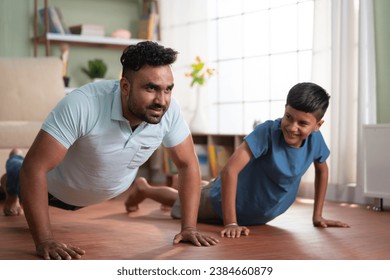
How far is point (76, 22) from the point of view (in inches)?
245

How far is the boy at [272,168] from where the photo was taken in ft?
9.12

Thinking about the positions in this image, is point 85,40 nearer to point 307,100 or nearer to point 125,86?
point 307,100

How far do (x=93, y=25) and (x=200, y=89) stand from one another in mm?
1157

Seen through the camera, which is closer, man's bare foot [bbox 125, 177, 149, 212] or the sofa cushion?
man's bare foot [bbox 125, 177, 149, 212]

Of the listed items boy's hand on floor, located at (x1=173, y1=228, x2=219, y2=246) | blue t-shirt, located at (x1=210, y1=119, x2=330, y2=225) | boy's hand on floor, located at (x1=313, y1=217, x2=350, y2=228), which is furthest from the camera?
boy's hand on floor, located at (x1=313, y1=217, x2=350, y2=228)

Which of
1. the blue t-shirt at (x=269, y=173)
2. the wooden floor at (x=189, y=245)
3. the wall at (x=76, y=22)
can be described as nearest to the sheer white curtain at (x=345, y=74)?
the wooden floor at (x=189, y=245)

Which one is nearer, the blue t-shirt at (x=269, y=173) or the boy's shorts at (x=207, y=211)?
the blue t-shirt at (x=269, y=173)

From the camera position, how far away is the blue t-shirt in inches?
114

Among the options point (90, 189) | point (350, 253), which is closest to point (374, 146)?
point (350, 253)

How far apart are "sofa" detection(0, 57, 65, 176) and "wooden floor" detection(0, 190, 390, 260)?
1682mm

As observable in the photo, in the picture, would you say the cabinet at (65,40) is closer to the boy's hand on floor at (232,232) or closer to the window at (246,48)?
the window at (246,48)

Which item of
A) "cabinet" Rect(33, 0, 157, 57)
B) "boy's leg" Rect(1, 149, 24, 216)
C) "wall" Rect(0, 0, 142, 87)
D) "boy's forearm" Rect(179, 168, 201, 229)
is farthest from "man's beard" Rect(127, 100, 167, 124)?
"wall" Rect(0, 0, 142, 87)

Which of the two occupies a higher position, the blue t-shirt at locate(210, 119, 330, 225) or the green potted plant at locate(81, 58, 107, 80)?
the green potted plant at locate(81, 58, 107, 80)

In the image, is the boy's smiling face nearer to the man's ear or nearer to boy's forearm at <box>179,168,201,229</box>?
boy's forearm at <box>179,168,201,229</box>
